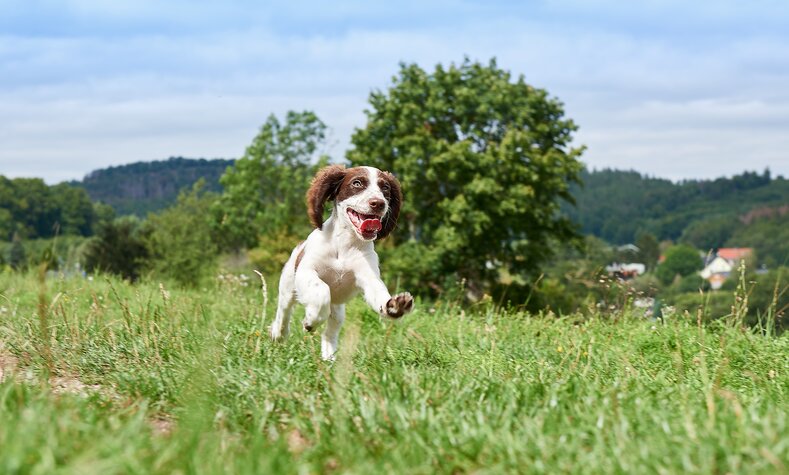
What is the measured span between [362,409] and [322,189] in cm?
239

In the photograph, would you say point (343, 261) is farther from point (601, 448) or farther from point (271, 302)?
point (271, 302)

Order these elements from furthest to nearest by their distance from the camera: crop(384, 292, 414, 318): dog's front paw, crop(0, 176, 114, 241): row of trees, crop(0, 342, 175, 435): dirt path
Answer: crop(0, 176, 114, 241): row of trees
crop(384, 292, 414, 318): dog's front paw
crop(0, 342, 175, 435): dirt path

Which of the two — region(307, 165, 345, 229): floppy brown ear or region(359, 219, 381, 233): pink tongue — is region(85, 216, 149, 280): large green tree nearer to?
region(307, 165, 345, 229): floppy brown ear

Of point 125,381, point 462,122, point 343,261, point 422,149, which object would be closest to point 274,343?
point 343,261

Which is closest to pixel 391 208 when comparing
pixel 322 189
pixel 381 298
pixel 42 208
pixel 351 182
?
pixel 351 182

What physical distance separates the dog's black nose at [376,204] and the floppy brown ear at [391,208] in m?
0.30

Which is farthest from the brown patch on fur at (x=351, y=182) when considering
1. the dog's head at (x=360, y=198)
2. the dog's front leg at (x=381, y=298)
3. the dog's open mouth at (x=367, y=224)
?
the dog's front leg at (x=381, y=298)

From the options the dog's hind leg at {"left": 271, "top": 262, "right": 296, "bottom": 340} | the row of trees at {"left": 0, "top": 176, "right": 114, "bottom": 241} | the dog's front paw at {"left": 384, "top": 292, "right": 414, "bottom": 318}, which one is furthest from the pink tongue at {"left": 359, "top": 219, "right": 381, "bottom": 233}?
the row of trees at {"left": 0, "top": 176, "right": 114, "bottom": 241}

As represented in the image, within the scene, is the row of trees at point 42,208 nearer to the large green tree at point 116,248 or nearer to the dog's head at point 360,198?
the large green tree at point 116,248

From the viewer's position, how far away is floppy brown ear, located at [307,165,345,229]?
595 centimetres

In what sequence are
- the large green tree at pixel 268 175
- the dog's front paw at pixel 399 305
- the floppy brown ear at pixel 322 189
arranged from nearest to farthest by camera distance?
the dog's front paw at pixel 399 305 → the floppy brown ear at pixel 322 189 → the large green tree at pixel 268 175

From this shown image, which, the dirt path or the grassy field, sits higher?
the grassy field

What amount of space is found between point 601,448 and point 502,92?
106 ft

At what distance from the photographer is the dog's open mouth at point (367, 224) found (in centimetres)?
573
